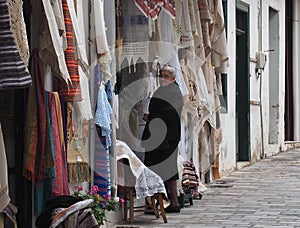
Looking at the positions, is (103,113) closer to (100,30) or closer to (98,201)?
(100,30)

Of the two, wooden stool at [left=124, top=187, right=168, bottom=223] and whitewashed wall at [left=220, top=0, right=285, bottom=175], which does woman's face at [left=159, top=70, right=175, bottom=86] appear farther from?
whitewashed wall at [left=220, top=0, right=285, bottom=175]

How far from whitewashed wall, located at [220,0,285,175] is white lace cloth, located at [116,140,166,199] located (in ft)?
19.5

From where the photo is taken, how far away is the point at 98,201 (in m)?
8.77

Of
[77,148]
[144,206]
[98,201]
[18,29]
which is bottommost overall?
[144,206]

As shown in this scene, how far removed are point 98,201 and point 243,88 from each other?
1012 cm

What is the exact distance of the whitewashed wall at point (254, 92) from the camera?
16.7 meters

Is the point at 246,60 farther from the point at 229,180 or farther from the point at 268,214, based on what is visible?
the point at 268,214

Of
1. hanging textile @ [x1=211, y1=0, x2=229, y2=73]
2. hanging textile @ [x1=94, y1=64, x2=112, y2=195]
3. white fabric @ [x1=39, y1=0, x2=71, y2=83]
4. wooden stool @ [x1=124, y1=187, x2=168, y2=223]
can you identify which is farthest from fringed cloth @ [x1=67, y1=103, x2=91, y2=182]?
hanging textile @ [x1=211, y1=0, x2=229, y2=73]

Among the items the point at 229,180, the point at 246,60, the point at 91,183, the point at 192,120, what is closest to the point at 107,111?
the point at 91,183

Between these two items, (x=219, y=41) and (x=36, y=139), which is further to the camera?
(x=219, y=41)

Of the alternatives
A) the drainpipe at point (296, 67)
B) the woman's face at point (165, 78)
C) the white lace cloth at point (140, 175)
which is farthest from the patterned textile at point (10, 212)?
the drainpipe at point (296, 67)

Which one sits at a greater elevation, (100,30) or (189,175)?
(100,30)

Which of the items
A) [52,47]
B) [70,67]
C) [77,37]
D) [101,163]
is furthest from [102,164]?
[52,47]

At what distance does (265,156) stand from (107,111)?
37.0 feet
